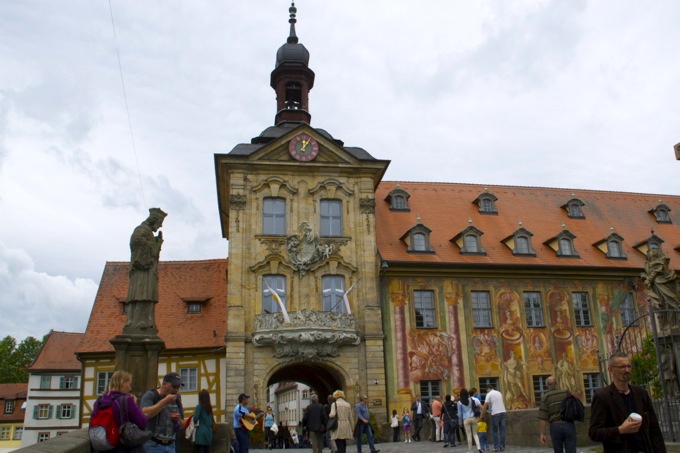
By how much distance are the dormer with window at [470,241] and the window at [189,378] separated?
1309 centimetres

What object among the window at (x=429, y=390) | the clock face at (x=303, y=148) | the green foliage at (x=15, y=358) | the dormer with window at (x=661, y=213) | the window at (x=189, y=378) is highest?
the clock face at (x=303, y=148)

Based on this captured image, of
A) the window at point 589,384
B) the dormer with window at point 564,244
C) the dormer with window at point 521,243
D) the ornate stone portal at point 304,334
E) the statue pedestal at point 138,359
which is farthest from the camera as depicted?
the dormer with window at point 564,244

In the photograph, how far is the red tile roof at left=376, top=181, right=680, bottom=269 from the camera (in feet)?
104

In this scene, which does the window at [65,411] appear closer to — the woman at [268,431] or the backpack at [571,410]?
the woman at [268,431]

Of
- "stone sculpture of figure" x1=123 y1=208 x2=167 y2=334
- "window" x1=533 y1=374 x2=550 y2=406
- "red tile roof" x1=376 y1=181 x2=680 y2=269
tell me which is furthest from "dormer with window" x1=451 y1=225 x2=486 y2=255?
"stone sculpture of figure" x1=123 y1=208 x2=167 y2=334

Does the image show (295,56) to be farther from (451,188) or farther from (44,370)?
(44,370)

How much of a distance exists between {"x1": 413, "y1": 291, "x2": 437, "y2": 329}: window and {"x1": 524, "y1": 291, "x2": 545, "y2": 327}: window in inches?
172

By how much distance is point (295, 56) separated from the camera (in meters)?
35.6

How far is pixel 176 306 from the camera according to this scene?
3284cm

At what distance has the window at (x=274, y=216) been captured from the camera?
29906mm

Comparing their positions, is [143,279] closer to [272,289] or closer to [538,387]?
[272,289]

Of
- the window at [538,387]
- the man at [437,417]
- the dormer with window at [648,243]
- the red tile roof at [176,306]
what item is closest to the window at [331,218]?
the red tile roof at [176,306]

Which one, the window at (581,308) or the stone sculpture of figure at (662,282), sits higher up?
the window at (581,308)

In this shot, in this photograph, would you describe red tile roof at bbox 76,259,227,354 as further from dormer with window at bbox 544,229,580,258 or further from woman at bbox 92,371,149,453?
woman at bbox 92,371,149,453
